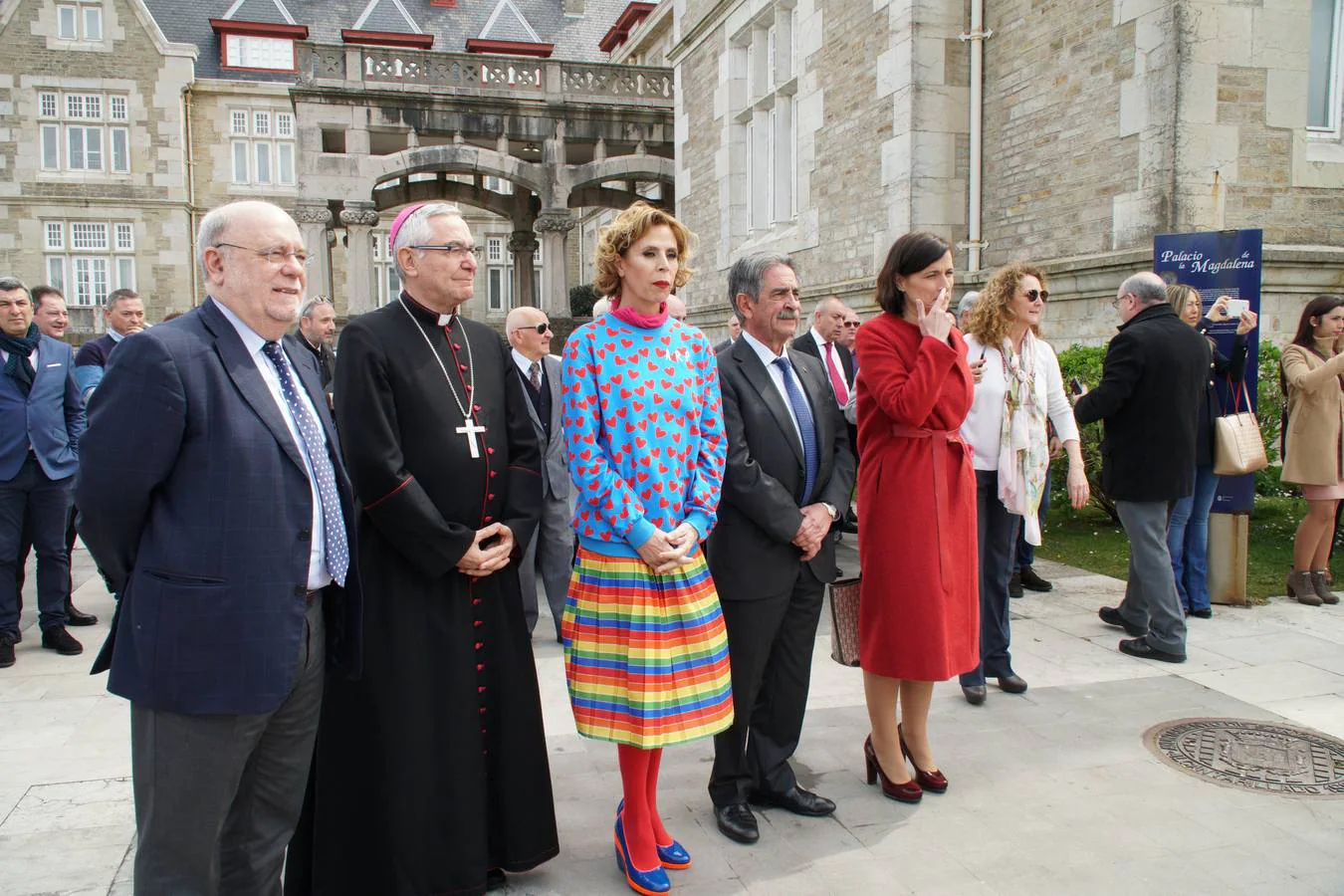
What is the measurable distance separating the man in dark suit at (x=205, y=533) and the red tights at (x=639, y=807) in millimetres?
1173

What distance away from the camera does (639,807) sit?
3209 millimetres

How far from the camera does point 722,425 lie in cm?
339

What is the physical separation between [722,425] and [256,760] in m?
1.76

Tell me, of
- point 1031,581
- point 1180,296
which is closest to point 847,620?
point 1180,296

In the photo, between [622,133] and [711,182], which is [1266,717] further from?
[622,133]

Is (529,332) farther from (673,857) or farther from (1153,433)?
(1153,433)

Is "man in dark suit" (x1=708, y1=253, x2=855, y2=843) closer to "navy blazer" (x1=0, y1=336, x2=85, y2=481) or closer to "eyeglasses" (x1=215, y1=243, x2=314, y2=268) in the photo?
"eyeglasses" (x1=215, y1=243, x2=314, y2=268)

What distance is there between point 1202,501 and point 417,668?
5442mm

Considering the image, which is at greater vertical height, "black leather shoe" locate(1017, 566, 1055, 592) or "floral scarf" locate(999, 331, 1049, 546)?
"floral scarf" locate(999, 331, 1049, 546)

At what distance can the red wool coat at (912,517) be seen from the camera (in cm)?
369

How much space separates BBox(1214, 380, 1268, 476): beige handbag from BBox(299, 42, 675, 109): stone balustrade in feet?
52.7

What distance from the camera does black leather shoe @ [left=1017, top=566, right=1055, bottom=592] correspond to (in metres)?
7.35

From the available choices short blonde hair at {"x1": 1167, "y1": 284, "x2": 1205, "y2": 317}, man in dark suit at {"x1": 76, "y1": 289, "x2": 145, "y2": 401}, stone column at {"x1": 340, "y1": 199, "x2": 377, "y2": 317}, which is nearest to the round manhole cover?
short blonde hair at {"x1": 1167, "y1": 284, "x2": 1205, "y2": 317}

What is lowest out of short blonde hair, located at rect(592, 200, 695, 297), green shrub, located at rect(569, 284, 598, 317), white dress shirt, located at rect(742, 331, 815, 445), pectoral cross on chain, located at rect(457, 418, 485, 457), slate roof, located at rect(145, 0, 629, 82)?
pectoral cross on chain, located at rect(457, 418, 485, 457)
